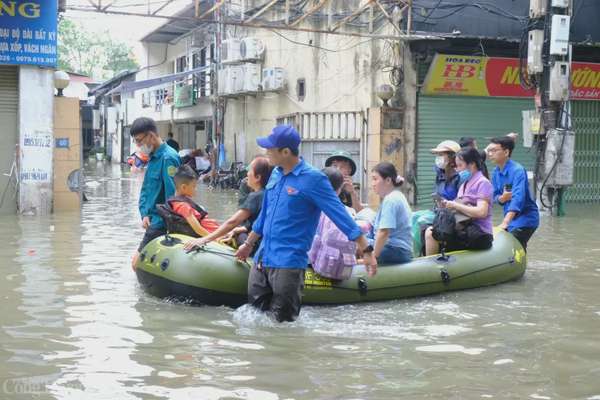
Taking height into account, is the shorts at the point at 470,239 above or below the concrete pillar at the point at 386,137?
below

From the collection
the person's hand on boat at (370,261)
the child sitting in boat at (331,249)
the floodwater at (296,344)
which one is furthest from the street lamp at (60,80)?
the person's hand on boat at (370,261)

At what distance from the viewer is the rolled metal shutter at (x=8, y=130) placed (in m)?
14.9

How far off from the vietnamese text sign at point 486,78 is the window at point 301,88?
492 centimetres

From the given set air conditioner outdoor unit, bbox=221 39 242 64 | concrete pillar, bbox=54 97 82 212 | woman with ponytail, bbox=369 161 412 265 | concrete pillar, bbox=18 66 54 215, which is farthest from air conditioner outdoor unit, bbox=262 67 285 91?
woman with ponytail, bbox=369 161 412 265

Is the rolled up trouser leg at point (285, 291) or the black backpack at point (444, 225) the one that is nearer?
the rolled up trouser leg at point (285, 291)

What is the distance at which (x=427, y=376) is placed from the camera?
5184mm

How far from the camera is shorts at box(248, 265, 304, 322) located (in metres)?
6.17

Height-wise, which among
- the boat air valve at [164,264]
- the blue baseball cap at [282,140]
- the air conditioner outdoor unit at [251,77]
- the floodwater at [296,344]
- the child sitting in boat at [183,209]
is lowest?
the floodwater at [296,344]

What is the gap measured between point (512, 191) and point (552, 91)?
7.22m

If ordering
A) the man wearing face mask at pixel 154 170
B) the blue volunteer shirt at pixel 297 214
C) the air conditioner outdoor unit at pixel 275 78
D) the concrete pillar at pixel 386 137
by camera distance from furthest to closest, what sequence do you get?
the air conditioner outdoor unit at pixel 275 78 → the concrete pillar at pixel 386 137 → the man wearing face mask at pixel 154 170 → the blue volunteer shirt at pixel 297 214

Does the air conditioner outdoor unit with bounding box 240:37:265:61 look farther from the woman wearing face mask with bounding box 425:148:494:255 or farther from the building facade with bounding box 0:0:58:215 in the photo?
the woman wearing face mask with bounding box 425:148:494:255

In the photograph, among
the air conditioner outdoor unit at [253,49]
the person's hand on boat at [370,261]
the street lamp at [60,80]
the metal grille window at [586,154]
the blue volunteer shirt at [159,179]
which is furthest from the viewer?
the air conditioner outdoor unit at [253,49]

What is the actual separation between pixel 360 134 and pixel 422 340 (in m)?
12.8

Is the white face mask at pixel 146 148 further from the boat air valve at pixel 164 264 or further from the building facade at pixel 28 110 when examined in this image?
the building facade at pixel 28 110
